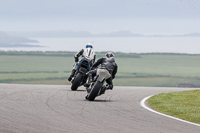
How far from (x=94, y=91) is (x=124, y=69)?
90220mm

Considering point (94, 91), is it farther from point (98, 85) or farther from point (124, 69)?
point (124, 69)

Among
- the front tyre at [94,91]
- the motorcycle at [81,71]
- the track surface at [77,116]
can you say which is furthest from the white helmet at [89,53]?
the front tyre at [94,91]

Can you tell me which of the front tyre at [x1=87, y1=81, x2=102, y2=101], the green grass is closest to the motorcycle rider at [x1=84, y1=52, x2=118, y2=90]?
the front tyre at [x1=87, y1=81, x2=102, y2=101]

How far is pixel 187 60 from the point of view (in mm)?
136500

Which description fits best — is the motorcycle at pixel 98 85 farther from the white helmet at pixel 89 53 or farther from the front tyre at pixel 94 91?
the white helmet at pixel 89 53

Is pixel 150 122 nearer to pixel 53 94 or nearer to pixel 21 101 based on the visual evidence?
pixel 21 101

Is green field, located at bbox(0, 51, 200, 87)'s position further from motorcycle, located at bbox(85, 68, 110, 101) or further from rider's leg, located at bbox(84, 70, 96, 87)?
motorcycle, located at bbox(85, 68, 110, 101)

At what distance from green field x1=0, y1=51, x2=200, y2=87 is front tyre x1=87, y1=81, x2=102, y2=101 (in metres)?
52.9

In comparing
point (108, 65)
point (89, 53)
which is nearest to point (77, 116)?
point (108, 65)

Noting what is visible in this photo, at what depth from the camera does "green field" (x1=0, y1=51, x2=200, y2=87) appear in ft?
277

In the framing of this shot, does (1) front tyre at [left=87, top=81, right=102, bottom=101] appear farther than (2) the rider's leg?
No

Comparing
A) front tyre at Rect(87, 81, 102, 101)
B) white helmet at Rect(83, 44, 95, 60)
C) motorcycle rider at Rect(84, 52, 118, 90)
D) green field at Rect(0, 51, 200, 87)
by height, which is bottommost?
green field at Rect(0, 51, 200, 87)

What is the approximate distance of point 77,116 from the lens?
16656 millimetres

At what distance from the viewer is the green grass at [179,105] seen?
58.3 ft
